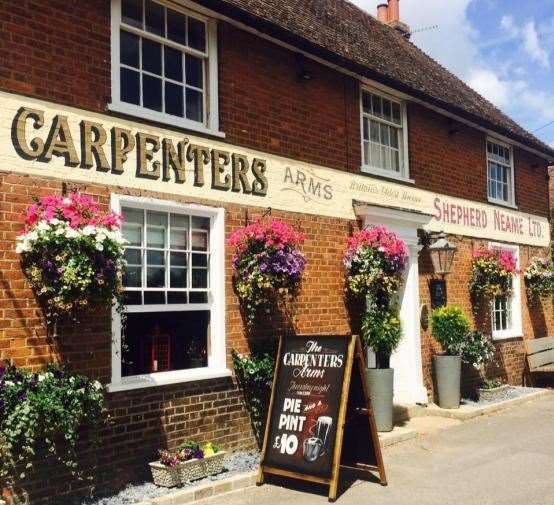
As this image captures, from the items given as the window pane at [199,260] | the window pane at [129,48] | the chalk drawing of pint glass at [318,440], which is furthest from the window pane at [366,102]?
the chalk drawing of pint glass at [318,440]

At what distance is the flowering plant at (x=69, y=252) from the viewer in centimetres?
544

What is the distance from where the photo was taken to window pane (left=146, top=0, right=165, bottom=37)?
7113mm

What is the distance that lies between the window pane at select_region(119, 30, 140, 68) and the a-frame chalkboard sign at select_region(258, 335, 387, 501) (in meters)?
3.40

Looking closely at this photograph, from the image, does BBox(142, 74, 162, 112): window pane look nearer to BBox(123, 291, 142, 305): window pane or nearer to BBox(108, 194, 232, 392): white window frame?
BBox(108, 194, 232, 392): white window frame

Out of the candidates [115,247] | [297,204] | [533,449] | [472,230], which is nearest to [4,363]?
[115,247]

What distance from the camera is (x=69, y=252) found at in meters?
5.43

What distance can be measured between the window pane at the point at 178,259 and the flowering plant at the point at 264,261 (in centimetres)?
58

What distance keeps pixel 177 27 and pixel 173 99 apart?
83cm

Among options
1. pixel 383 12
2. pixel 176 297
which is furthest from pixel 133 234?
pixel 383 12

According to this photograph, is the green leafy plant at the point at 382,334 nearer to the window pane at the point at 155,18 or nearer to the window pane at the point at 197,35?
the window pane at the point at 197,35

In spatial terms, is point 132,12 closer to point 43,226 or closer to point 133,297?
point 43,226

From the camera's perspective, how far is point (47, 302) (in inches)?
229

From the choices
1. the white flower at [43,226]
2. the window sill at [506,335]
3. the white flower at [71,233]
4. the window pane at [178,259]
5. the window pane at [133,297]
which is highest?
the white flower at [43,226]

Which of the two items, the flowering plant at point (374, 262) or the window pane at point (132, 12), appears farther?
the flowering plant at point (374, 262)
